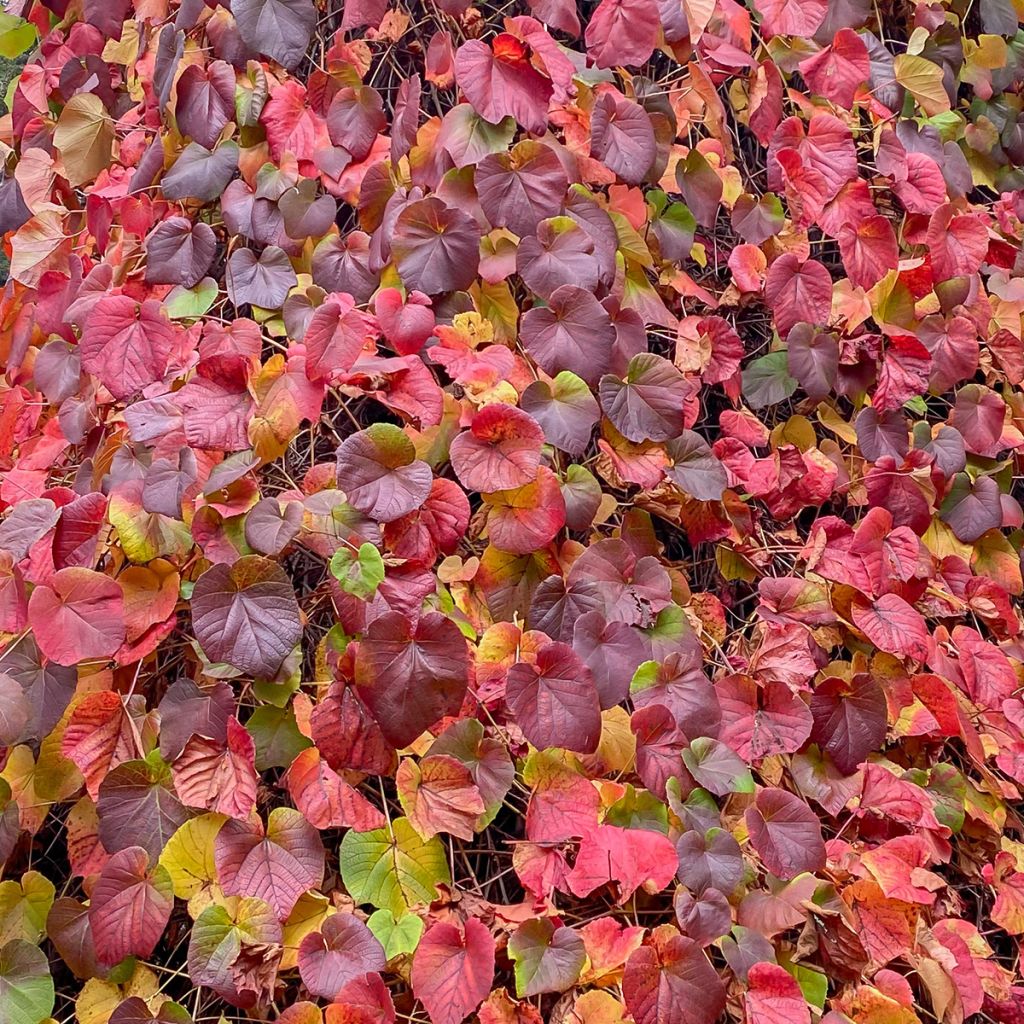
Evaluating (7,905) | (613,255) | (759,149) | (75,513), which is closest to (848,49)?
(759,149)

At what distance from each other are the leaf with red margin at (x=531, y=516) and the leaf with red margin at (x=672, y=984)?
1.29 feet

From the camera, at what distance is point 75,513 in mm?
1125

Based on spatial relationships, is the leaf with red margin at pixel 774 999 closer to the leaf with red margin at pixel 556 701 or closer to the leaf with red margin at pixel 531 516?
the leaf with red margin at pixel 556 701

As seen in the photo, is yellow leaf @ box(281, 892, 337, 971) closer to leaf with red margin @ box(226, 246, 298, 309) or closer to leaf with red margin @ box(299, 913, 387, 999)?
leaf with red margin @ box(299, 913, 387, 999)

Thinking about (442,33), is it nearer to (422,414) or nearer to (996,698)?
(422,414)

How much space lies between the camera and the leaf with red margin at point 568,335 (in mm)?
1190

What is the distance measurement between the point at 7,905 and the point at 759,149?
1.32 metres

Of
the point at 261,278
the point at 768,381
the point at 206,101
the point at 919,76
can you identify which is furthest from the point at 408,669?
the point at 919,76

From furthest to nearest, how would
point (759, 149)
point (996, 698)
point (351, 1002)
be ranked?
1. point (759, 149)
2. point (996, 698)
3. point (351, 1002)

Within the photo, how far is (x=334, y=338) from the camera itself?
3.79ft

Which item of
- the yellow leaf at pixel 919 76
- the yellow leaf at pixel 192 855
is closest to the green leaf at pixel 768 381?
the yellow leaf at pixel 919 76

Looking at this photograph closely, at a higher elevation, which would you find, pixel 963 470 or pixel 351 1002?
pixel 963 470

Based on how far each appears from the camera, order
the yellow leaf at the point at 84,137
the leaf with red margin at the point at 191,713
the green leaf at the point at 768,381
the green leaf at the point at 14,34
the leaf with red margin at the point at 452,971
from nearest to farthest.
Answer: the leaf with red margin at the point at 452,971, the leaf with red margin at the point at 191,713, the green leaf at the point at 768,381, the yellow leaf at the point at 84,137, the green leaf at the point at 14,34

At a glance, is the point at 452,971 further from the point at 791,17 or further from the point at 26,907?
the point at 791,17
